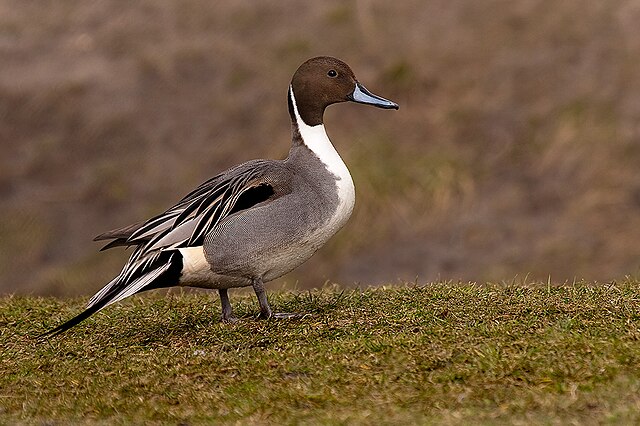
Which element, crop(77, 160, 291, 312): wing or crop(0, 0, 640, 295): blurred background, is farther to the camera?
crop(0, 0, 640, 295): blurred background

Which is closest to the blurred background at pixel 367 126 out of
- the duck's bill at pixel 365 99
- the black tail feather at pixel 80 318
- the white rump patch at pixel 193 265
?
the duck's bill at pixel 365 99

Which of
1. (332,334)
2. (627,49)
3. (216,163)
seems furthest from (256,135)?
(332,334)

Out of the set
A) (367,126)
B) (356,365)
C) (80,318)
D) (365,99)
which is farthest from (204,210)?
(367,126)

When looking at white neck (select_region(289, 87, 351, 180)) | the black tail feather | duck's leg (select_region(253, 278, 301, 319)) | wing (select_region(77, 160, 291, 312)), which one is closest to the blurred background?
white neck (select_region(289, 87, 351, 180))

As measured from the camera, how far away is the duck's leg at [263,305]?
5.47 meters

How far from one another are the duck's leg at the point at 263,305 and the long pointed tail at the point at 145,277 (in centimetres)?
39

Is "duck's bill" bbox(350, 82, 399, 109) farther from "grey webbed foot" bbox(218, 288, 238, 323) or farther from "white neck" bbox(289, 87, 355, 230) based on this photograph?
"grey webbed foot" bbox(218, 288, 238, 323)

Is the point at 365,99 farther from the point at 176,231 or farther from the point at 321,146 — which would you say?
the point at 176,231

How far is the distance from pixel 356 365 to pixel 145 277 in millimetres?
1149

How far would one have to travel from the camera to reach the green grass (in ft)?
13.8

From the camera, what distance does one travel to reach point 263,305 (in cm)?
553

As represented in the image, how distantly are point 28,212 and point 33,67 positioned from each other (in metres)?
2.74

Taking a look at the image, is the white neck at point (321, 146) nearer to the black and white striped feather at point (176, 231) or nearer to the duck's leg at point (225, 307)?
the black and white striped feather at point (176, 231)

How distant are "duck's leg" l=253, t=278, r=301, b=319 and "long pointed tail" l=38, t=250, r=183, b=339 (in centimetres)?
39
